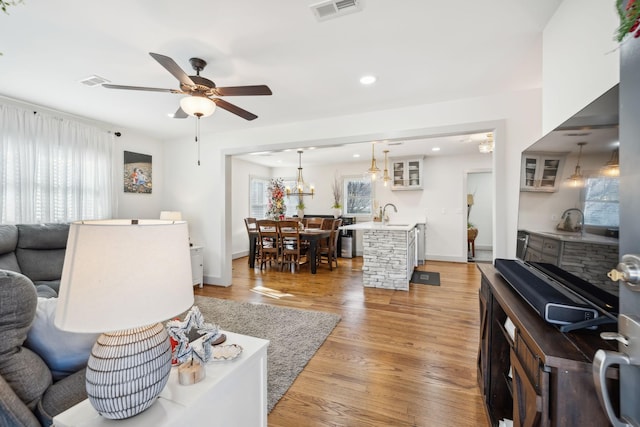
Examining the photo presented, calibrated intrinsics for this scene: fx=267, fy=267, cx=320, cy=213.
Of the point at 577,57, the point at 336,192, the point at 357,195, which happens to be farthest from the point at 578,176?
the point at 336,192

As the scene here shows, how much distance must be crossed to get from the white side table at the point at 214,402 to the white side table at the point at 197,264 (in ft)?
10.5

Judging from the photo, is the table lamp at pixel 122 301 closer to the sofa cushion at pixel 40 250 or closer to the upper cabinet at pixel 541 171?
the upper cabinet at pixel 541 171

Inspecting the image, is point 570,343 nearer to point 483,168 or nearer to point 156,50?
point 156,50

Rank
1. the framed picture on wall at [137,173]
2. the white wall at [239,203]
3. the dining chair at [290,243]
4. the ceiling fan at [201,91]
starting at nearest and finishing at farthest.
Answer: the ceiling fan at [201,91]
the framed picture on wall at [137,173]
the dining chair at [290,243]
the white wall at [239,203]

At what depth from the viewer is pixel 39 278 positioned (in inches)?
113

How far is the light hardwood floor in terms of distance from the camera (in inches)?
66.3

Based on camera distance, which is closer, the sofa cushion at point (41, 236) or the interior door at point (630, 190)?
the interior door at point (630, 190)

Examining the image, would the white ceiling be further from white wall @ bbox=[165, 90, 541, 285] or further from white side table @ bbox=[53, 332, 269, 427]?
white side table @ bbox=[53, 332, 269, 427]

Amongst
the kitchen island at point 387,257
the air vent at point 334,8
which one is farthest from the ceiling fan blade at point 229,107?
the kitchen island at point 387,257

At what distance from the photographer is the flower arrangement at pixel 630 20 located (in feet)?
1.87

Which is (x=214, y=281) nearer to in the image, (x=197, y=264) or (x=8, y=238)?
(x=197, y=264)

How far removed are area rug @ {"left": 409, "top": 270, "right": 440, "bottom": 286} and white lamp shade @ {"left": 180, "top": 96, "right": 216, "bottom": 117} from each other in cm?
395

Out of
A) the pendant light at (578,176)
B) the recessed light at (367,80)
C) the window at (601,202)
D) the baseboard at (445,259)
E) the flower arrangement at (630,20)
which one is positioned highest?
the recessed light at (367,80)

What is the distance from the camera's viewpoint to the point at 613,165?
0.85 meters
